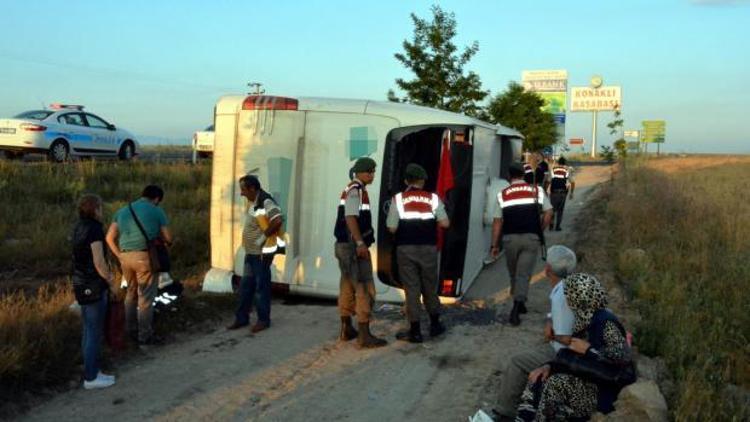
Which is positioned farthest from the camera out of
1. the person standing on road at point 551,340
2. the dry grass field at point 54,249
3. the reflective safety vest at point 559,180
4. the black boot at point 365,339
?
the reflective safety vest at point 559,180

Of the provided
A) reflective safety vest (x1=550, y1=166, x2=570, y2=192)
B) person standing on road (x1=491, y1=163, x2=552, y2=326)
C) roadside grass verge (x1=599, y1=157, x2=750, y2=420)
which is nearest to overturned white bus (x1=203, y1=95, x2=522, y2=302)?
person standing on road (x1=491, y1=163, x2=552, y2=326)

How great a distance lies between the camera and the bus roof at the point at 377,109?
297 inches

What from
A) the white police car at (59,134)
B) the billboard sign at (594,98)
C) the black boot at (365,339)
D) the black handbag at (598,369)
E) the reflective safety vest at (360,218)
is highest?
the billboard sign at (594,98)

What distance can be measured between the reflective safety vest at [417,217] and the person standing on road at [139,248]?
231 cm

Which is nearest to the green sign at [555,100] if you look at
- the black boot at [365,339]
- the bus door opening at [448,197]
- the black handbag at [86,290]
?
the bus door opening at [448,197]

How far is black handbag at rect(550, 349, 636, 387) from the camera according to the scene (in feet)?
12.5

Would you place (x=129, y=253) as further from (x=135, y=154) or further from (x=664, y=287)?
(x=135, y=154)

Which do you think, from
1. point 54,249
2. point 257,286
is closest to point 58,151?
point 54,249

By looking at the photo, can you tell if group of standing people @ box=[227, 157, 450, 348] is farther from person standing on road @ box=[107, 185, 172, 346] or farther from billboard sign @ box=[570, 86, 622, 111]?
billboard sign @ box=[570, 86, 622, 111]

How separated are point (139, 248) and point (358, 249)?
2072mm

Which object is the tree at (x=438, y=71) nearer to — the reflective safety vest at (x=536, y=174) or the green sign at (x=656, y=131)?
the reflective safety vest at (x=536, y=174)

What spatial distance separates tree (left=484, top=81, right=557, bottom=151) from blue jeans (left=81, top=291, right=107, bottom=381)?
25.6m

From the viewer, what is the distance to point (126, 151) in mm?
19922

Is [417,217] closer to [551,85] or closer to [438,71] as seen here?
[438,71]
